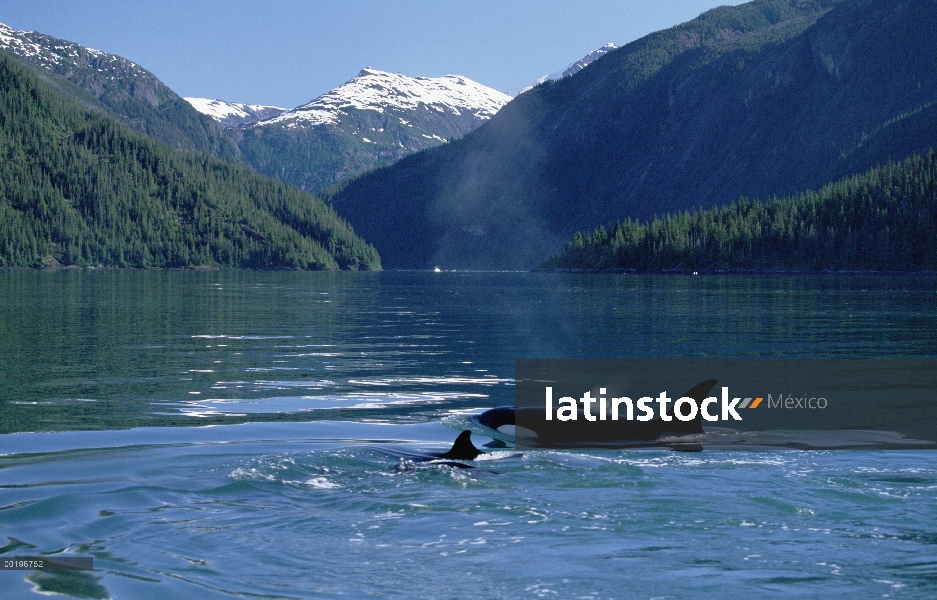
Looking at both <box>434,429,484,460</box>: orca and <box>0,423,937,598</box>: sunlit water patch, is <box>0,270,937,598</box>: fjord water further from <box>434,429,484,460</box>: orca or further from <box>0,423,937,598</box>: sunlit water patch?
<box>434,429,484,460</box>: orca

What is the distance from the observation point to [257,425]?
23922 millimetres

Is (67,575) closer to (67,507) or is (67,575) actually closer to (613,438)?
(67,507)

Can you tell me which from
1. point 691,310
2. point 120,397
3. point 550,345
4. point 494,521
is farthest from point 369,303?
point 494,521

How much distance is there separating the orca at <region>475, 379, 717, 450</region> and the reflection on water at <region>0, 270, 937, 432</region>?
16.8 ft

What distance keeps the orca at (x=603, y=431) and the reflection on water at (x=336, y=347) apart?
511cm

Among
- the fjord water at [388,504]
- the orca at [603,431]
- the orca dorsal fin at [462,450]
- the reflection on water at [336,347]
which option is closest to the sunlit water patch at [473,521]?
the fjord water at [388,504]

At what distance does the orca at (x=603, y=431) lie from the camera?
19.9m

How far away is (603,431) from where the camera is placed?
20.3 metres

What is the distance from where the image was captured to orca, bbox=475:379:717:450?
19.9 meters

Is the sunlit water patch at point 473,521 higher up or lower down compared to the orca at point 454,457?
lower down

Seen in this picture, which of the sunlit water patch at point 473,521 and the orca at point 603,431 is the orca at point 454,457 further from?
the orca at point 603,431

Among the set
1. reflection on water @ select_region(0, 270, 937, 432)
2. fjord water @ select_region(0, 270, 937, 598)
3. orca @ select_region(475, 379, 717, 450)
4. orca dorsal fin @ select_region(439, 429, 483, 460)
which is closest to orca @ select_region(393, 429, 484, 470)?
orca dorsal fin @ select_region(439, 429, 483, 460)

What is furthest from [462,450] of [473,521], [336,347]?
[336,347]

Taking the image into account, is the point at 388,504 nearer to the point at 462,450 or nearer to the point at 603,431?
the point at 462,450
